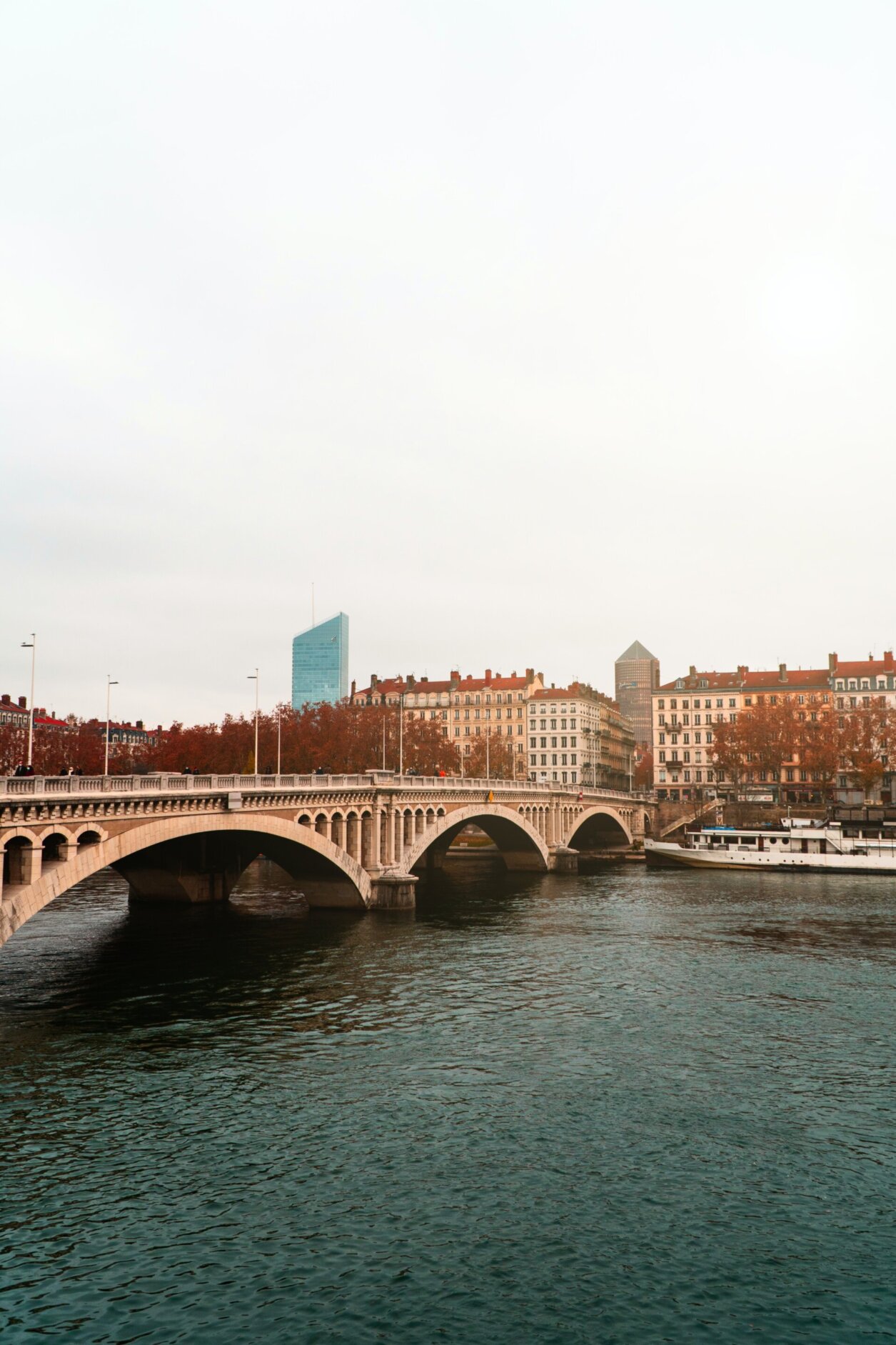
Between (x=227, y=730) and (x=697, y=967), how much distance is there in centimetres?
10134

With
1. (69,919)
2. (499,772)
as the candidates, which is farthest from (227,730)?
(69,919)

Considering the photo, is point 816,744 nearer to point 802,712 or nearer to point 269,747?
point 802,712

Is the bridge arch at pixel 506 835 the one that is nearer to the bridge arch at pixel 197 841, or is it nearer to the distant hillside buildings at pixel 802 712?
the bridge arch at pixel 197 841

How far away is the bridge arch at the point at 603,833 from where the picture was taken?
484ft

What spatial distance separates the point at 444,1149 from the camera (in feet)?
99.8

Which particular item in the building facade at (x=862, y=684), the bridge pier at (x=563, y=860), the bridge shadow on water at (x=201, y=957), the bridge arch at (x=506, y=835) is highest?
the building facade at (x=862, y=684)

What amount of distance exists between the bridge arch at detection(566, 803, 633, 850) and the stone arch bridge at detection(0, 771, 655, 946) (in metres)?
17.1

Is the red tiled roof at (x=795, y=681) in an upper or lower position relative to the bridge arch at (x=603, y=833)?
upper

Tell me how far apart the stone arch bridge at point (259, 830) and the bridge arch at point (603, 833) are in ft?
56.1

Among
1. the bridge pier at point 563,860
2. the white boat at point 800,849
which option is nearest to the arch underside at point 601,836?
Result: the white boat at point 800,849

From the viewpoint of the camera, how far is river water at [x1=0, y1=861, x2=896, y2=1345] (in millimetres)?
22234

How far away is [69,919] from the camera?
74.9m

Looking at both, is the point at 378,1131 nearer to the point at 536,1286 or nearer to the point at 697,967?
the point at 536,1286

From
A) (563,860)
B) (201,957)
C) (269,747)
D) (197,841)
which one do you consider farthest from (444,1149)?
(269,747)
